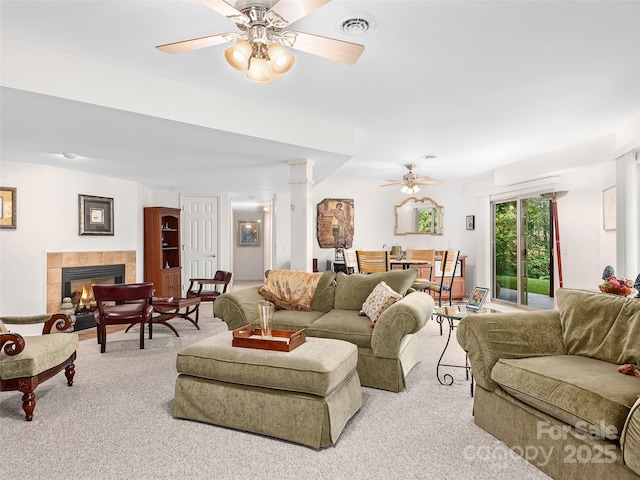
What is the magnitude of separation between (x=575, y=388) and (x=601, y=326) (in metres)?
0.68

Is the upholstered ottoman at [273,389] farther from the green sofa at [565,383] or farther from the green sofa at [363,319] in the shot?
the green sofa at [565,383]

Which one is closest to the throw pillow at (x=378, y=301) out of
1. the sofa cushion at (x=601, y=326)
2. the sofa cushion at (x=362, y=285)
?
the sofa cushion at (x=362, y=285)

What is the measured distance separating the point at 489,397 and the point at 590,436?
67 cm

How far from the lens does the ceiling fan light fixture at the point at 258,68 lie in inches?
86.7

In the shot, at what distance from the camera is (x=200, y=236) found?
822 cm

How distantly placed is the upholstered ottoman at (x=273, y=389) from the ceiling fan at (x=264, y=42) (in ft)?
5.49

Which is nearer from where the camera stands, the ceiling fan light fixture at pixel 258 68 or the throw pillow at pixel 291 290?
the ceiling fan light fixture at pixel 258 68

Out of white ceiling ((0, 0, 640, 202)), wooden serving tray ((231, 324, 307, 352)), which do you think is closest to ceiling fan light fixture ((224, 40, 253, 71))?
white ceiling ((0, 0, 640, 202))

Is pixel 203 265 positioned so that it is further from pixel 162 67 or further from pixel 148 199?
pixel 162 67

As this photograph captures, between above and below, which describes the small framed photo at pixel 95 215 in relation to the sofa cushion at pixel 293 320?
above

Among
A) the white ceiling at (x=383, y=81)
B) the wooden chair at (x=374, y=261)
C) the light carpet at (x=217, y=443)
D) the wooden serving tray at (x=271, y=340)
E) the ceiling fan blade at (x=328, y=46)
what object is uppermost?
the white ceiling at (x=383, y=81)

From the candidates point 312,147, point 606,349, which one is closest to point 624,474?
point 606,349

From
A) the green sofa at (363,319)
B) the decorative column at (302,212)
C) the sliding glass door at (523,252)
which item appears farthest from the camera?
the sliding glass door at (523,252)

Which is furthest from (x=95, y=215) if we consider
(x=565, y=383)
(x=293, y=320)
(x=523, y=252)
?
(x=523, y=252)
